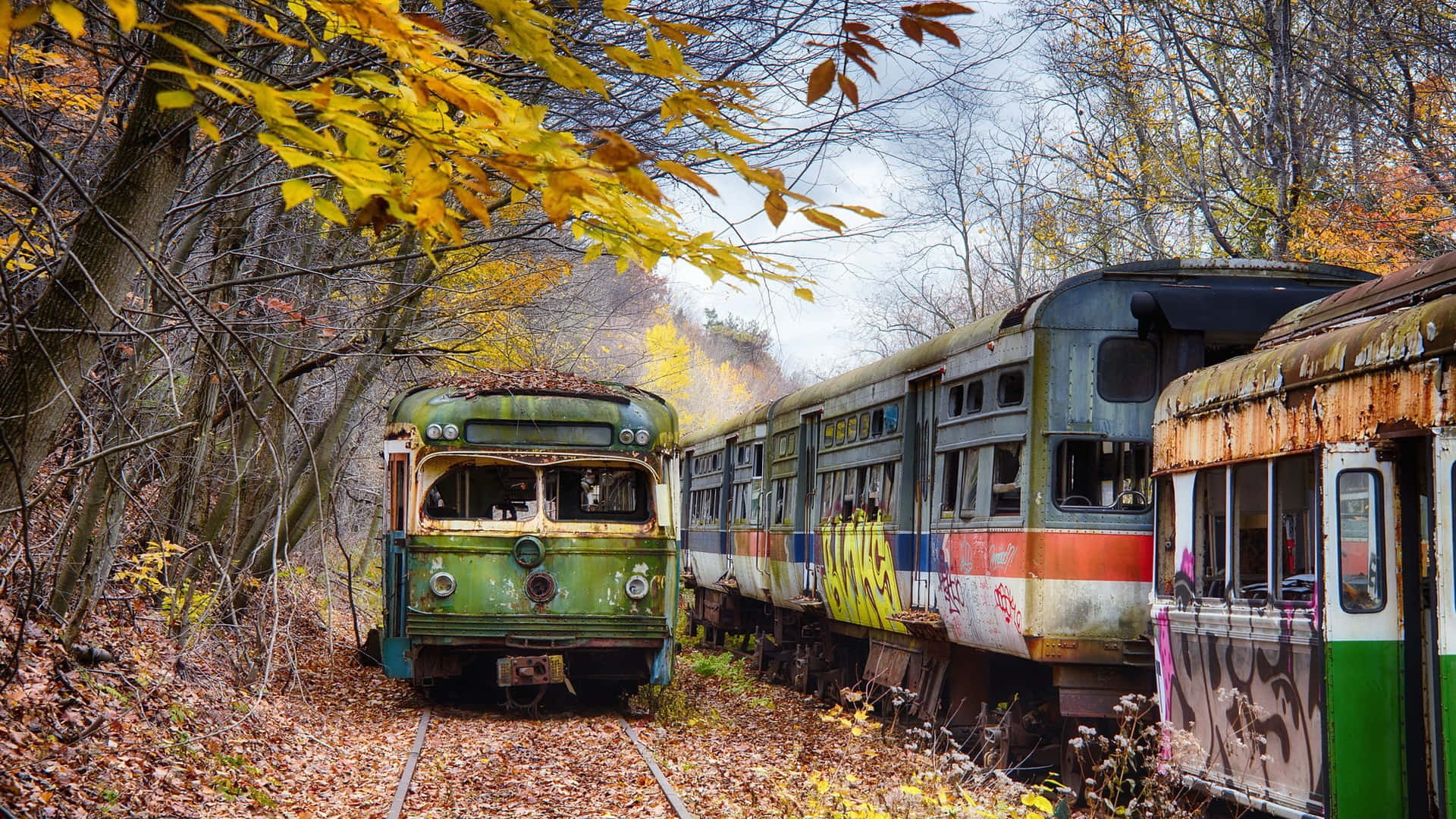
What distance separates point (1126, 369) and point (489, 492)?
6259 millimetres

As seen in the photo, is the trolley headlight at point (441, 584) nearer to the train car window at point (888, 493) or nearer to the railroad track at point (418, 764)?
the railroad track at point (418, 764)

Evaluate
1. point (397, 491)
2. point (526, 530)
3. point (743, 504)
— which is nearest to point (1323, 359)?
point (526, 530)

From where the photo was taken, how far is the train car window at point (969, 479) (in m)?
10.5

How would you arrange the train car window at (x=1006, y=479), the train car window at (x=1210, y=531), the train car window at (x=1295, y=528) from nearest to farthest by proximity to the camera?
the train car window at (x=1295, y=528), the train car window at (x=1210, y=531), the train car window at (x=1006, y=479)

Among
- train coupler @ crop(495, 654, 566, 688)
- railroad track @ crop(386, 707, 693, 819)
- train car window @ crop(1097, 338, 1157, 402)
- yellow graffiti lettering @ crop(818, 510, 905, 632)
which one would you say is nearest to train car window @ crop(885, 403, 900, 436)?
yellow graffiti lettering @ crop(818, 510, 905, 632)

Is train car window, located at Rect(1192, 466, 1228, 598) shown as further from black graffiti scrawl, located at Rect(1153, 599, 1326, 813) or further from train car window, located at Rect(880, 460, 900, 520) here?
train car window, located at Rect(880, 460, 900, 520)

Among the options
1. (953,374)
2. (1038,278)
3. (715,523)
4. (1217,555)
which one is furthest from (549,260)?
(1038,278)

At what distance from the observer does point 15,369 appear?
5.12 meters

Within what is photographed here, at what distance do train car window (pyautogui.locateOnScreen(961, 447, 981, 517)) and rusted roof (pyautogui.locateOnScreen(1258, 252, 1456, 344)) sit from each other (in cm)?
302

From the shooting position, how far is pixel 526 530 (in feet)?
42.1

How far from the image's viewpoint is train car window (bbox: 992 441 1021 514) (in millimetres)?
9844

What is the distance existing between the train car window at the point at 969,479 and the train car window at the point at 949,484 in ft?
0.50

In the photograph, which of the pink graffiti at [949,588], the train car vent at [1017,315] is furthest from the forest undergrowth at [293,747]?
the train car vent at [1017,315]

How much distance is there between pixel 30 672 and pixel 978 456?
6769mm
